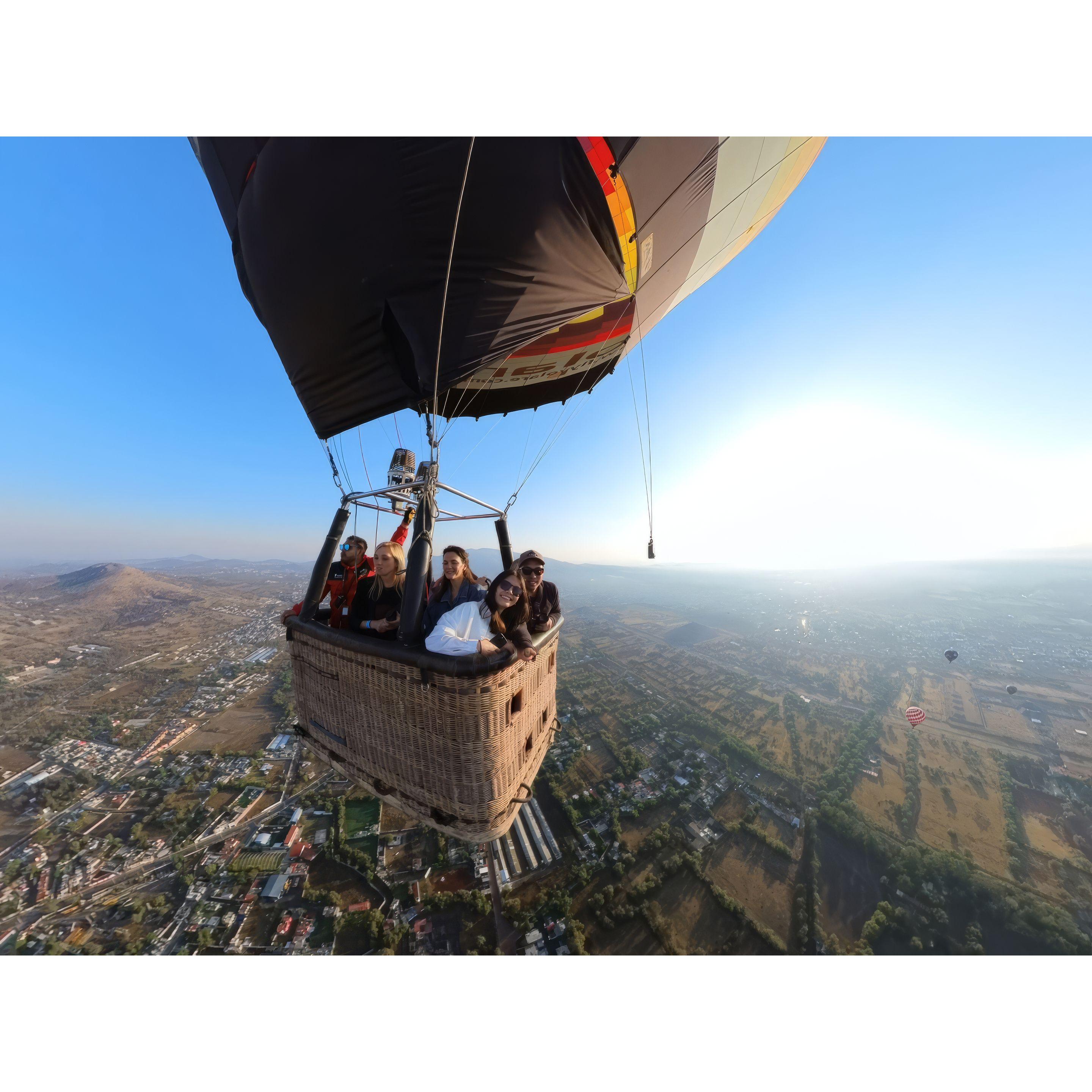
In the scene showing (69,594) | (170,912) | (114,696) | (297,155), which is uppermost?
(297,155)

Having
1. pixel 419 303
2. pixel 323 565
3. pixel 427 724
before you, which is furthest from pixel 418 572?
pixel 419 303

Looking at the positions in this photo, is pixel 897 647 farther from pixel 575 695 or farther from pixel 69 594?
pixel 69 594

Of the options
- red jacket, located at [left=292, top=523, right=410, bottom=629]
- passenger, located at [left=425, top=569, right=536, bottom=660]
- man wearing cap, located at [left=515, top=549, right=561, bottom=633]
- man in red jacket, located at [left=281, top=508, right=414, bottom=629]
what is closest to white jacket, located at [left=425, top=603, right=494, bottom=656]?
passenger, located at [left=425, top=569, right=536, bottom=660]

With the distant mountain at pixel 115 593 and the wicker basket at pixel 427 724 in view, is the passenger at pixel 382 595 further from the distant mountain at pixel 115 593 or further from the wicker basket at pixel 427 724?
the distant mountain at pixel 115 593

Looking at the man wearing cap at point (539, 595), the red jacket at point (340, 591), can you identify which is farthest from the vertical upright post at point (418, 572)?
the red jacket at point (340, 591)

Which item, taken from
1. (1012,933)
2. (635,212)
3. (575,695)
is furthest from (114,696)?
(1012,933)

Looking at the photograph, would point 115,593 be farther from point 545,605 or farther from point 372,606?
point 545,605
